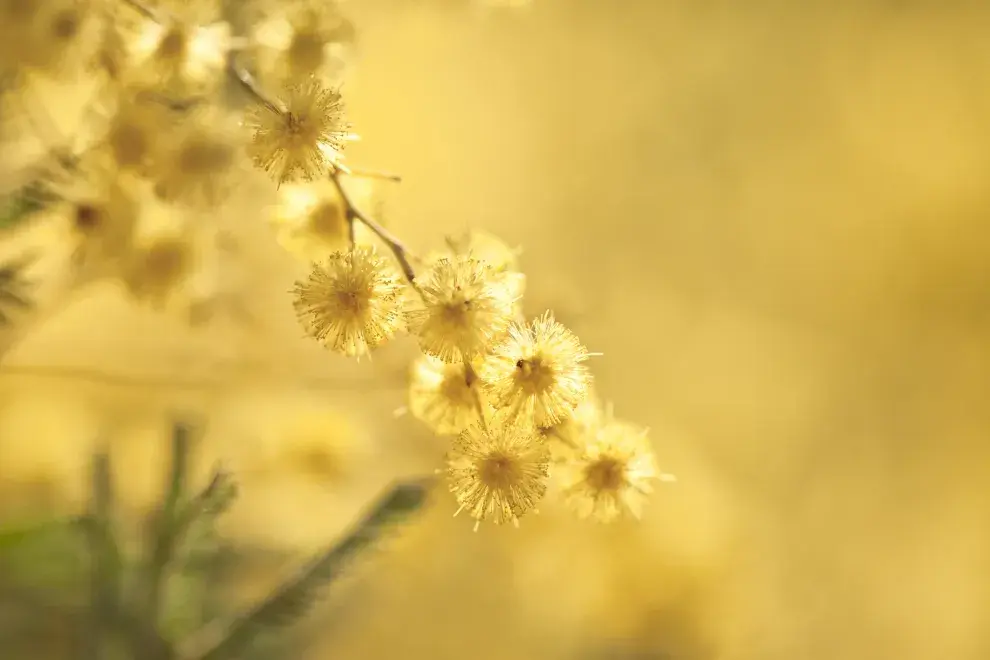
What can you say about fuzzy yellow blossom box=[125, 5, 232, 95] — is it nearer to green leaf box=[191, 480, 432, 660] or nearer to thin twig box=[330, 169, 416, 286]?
thin twig box=[330, 169, 416, 286]

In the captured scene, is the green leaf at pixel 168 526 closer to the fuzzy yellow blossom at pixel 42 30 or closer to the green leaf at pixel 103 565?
the green leaf at pixel 103 565

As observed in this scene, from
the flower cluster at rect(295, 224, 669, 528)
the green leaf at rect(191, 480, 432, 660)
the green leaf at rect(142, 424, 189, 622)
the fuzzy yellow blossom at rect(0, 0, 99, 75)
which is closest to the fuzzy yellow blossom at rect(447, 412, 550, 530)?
the flower cluster at rect(295, 224, 669, 528)

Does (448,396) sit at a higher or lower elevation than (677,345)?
lower

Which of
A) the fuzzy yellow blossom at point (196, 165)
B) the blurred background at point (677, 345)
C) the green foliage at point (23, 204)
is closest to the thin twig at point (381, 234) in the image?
the fuzzy yellow blossom at point (196, 165)

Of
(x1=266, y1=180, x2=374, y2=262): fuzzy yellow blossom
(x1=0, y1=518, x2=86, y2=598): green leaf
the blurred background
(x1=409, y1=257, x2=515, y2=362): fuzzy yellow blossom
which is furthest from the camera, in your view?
the blurred background

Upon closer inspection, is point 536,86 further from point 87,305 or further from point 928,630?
point 928,630

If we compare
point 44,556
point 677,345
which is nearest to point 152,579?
point 44,556

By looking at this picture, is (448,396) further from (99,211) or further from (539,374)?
(99,211)
